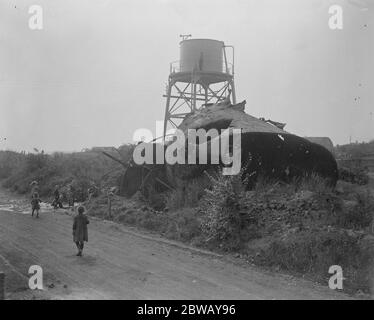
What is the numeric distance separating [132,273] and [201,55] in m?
25.9

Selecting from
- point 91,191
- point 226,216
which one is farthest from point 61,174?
point 226,216

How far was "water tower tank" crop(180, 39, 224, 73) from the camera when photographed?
34.8 metres

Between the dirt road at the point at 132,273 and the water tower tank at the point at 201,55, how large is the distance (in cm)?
2025

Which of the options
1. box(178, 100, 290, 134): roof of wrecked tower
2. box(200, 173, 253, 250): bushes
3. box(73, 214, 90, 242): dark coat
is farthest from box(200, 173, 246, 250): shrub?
box(178, 100, 290, 134): roof of wrecked tower

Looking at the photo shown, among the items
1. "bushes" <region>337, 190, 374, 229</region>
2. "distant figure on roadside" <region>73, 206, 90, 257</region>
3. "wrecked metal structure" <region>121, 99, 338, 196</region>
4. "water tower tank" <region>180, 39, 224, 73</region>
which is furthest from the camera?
"water tower tank" <region>180, 39, 224, 73</region>

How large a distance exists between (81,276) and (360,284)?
18.9ft

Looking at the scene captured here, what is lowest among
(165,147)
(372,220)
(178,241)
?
(178,241)

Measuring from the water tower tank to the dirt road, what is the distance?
20253 mm

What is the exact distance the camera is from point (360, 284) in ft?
33.6

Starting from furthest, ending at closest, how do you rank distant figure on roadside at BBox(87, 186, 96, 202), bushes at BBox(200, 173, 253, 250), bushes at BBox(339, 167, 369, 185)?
distant figure on roadside at BBox(87, 186, 96, 202) → bushes at BBox(339, 167, 369, 185) → bushes at BBox(200, 173, 253, 250)

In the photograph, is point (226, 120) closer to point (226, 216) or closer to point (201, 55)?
point (226, 216)

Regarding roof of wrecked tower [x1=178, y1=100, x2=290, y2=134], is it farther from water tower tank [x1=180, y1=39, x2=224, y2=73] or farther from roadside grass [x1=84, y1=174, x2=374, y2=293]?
water tower tank [x1=180, y1=39, x2=224, y2=73]
